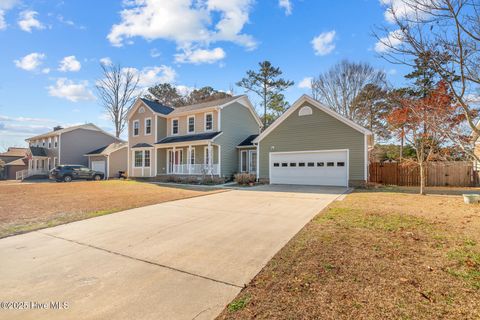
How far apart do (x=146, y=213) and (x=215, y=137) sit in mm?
12139

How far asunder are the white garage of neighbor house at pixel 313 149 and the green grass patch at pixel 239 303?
1355 centimetres

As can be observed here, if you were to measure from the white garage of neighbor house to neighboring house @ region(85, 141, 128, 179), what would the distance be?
63.5 ft

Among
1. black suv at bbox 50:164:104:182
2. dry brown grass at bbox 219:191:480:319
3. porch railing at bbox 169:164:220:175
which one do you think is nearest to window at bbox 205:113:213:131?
porch railing at bbox 169:164:220:175

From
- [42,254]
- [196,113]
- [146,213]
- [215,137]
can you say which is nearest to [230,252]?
[42,254]

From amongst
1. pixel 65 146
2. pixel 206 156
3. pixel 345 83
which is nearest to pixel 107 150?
pixel 65 146

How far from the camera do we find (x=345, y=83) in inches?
1052

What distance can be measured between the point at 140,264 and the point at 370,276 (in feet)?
11.4

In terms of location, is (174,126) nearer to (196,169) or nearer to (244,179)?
(196,169)

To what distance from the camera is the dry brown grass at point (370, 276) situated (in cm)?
254

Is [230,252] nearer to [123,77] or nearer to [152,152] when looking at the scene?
[152,152]

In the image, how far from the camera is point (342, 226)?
5.73 m

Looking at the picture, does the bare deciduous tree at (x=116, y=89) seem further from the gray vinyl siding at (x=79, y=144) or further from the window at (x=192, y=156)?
the window at (x=192, y=156)

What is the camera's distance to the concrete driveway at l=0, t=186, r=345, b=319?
2857mm

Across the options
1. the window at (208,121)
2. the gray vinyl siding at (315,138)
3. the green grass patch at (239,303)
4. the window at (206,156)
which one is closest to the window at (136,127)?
the window at (208,121)
